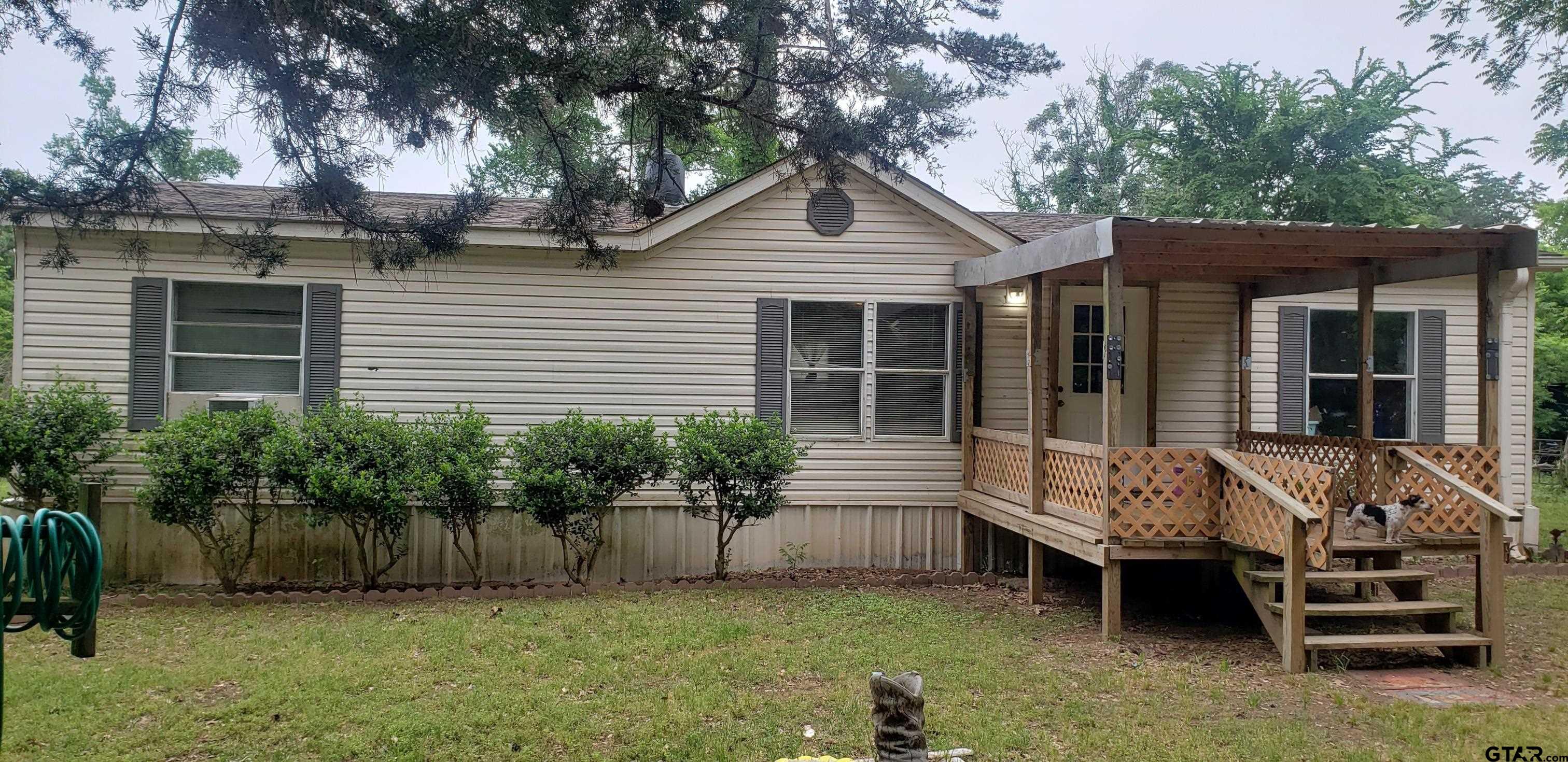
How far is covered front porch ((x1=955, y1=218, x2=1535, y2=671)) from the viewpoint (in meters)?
6.10

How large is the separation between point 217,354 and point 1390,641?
9212 millimetres

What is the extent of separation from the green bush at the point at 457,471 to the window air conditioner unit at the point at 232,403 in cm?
148

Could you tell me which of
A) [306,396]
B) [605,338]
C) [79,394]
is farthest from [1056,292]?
[79,394]

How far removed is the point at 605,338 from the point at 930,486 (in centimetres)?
334

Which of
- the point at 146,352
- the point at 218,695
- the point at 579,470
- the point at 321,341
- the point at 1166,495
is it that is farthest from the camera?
the point at 321,341

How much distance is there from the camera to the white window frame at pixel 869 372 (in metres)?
9.09

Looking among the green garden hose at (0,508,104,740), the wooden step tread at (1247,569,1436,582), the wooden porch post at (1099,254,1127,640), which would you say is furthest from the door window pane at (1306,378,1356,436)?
the green garden hose at (0,508,104,740)

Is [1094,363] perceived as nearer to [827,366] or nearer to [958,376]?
[958,376]

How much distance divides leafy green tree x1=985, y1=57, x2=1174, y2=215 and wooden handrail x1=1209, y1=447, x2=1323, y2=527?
2242 cm

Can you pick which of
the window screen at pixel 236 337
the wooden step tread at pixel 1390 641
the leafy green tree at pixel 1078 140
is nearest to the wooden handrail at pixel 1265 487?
the wooden step tread at pixel 1390 641

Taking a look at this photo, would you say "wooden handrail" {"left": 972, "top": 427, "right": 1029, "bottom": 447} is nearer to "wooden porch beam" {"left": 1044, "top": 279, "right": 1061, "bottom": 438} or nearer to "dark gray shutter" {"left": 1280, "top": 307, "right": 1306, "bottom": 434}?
"wooden porch beam" {"left": 1044, "top": 279, "right": 1061, "bottom": 438}

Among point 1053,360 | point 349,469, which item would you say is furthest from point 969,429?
point 349,469

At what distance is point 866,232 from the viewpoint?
9.12 m

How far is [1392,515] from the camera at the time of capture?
260 inches
